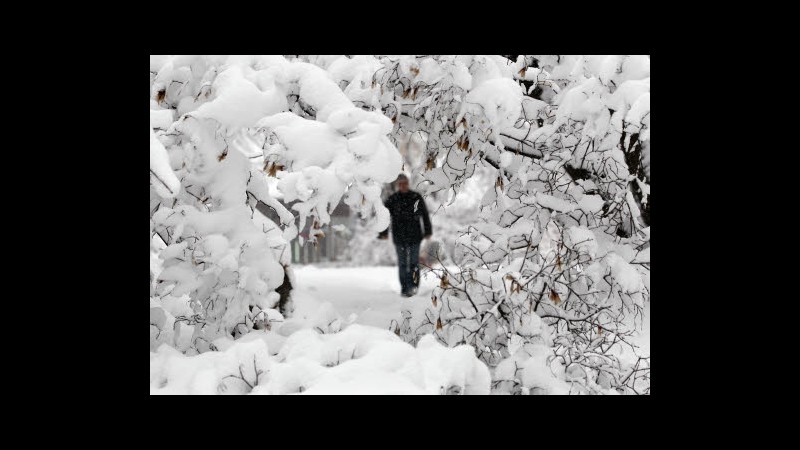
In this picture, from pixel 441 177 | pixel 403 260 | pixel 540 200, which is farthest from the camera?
pixel 403 260

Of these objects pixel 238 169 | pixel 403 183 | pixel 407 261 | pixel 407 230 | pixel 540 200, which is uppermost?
pixel 403 183

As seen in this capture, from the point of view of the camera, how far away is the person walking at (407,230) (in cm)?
735

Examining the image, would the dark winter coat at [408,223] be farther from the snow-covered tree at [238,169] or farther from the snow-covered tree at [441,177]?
the snow-covered tree at [238,169]

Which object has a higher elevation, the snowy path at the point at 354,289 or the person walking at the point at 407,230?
the person walking at the point at 407,230

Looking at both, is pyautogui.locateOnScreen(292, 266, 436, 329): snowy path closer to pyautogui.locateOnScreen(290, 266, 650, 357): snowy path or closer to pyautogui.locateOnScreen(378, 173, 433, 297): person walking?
pyautogui.locateOnScreen(290, 266, 650, 357): snowy path

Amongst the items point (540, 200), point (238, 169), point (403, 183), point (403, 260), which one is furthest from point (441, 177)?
point (403, 260)

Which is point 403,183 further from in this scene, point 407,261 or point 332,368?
point 332,368

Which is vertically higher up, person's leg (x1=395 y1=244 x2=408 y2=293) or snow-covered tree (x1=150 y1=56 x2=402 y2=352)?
snow-covered tree (x1=150 y1=56 x2=402 y2=352)

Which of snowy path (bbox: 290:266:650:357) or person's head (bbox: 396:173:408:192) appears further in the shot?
person's head (bbox: 396:173:408:192)

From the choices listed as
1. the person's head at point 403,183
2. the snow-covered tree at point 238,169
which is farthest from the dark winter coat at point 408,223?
the snow-covered tree at point 238,169

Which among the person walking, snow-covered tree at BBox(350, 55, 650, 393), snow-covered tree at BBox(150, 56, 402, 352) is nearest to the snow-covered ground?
snow-covered tree at BBox(150, 56, 402, 352)

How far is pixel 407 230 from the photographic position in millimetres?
7371

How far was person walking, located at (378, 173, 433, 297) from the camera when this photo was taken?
24.1 ft
